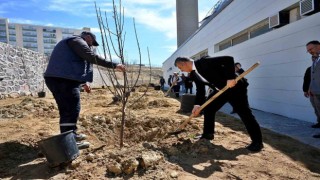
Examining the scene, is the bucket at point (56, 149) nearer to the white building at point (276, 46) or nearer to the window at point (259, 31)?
the white building at point (276, 46)

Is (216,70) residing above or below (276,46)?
below

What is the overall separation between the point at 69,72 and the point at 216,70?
1.92 metres

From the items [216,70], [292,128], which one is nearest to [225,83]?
[216,70]

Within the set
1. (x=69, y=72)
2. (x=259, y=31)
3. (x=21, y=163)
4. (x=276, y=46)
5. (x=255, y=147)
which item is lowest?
(x=21, y=163)

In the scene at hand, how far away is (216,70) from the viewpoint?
4008 millimetres

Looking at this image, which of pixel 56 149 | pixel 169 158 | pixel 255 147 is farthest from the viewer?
pixel 255 147

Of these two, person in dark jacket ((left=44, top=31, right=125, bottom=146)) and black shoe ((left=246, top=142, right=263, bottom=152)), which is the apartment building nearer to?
person in dark jacket ((left=44, top=31, right=125, bottom=146))

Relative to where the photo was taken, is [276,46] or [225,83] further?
[276,46]

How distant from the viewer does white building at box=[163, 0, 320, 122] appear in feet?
20.3

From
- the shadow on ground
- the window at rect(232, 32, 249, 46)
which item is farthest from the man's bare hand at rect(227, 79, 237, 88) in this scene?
the window at rect(232, 32, 249, 46)

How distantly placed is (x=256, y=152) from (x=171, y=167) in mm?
1365

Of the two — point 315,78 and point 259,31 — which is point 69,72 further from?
point 259,31

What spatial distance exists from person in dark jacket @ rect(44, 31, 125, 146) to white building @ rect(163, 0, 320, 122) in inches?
175

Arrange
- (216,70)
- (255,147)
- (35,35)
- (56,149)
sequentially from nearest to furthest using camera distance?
(56,149) < (255,147) < (216,70) < (35,35)
